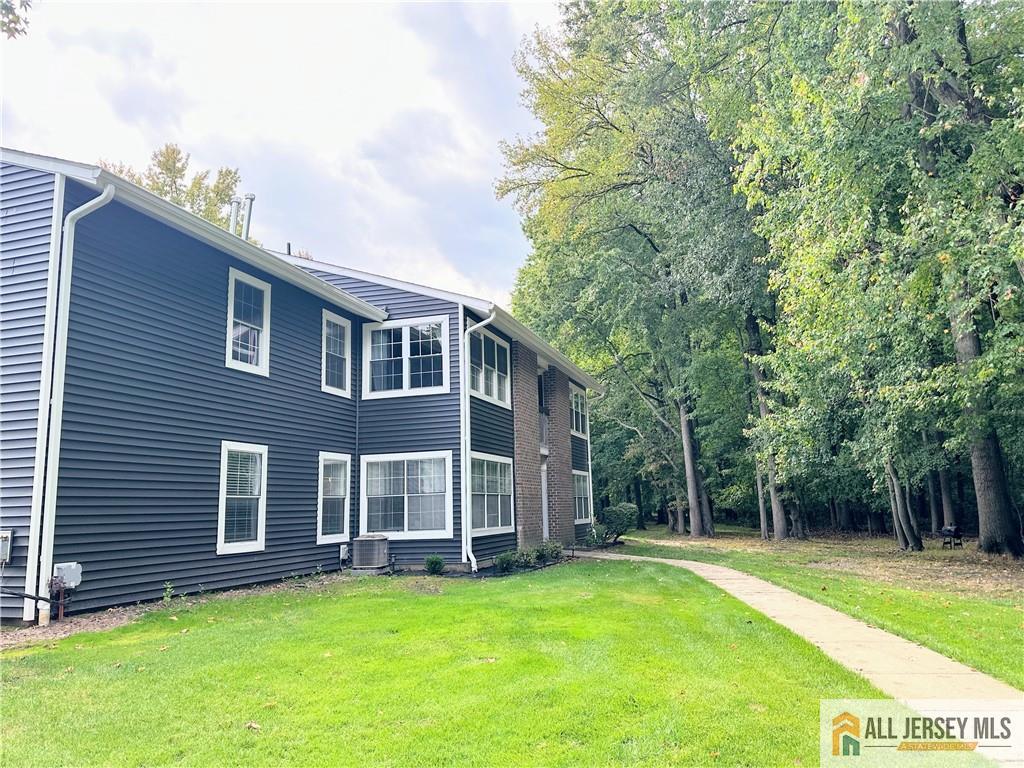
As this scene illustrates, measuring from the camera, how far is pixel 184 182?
2611cm

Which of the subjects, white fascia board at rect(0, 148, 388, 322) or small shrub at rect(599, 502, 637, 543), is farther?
small shrub at rect(599, 502, 637, 543)

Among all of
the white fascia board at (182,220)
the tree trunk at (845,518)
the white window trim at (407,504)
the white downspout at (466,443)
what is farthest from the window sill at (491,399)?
the tree trunk at (845,518)

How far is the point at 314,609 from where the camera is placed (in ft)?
27.6

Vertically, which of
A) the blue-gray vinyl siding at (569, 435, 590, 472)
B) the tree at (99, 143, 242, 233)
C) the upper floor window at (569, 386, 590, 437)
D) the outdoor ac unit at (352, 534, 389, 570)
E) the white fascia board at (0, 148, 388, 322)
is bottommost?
the outdoor ac unit at (352, 534, 389, 570)

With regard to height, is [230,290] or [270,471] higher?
[230,290]

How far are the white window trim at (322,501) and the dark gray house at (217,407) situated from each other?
47 mm

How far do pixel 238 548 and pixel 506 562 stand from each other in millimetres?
5310

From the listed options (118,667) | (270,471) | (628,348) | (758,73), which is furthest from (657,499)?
(118,667)

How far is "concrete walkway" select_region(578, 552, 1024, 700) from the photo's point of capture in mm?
4852

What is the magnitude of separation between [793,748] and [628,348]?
28.2 meters

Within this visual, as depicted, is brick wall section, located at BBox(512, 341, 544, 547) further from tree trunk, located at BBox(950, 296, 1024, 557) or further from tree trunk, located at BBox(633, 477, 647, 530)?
tree trunk, located at BBox(633, 477, 647, 530)

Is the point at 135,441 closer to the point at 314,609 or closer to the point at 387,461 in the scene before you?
the point at 314,609

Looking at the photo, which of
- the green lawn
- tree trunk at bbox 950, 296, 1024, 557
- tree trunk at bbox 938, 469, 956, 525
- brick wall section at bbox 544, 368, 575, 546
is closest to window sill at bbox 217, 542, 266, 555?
the green lawn

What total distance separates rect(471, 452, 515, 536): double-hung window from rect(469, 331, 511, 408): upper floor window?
4.53 ft
